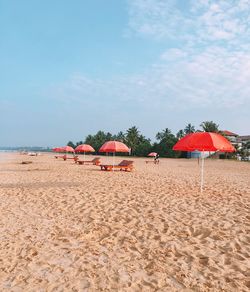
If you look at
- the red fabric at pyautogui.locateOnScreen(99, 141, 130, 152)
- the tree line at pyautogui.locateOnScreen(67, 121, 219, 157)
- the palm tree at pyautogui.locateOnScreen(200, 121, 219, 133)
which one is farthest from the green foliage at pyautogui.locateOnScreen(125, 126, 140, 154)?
the red fabric at pyautogui.locateOnScreen(99, 141, 130, 152)

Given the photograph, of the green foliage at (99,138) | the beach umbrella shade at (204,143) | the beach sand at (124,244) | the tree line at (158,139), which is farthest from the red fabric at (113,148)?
the green foliage at (99,138)

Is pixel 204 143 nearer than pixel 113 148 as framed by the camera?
Yes

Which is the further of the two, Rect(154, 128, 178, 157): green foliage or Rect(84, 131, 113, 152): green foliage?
Rect(84, 131, 113, 152): green foliage

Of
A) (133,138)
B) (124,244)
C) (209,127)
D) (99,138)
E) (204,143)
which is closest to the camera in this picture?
(124,244)

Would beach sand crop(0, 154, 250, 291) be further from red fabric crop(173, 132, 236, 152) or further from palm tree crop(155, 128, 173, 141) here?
palm tree crop(155, 128, 173, 141)

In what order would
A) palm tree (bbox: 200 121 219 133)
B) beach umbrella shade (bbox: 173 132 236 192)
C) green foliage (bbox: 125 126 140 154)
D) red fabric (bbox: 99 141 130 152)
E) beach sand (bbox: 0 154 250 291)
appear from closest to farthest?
beach sand (bbox: 0 154 250 291), beach umbrella shade (bbox: 173 132 236 192), red fabric (bbox: 99 141 130 152), palm tree (bbox: 200 121 219 133), green foliage (bbox: 125 126 140 154)

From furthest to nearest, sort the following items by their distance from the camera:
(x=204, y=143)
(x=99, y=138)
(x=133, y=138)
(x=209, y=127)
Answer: (x=99, y=138) < (x=133, y=138) < (x=209, y=127) < (x=204, y=143)

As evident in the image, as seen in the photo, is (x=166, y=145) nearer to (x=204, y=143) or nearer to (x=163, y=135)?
(x=163, y=135)

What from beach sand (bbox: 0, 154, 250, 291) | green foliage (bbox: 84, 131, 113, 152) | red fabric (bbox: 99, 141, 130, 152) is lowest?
beach sand (bbox: 0, 154, 250, 291)

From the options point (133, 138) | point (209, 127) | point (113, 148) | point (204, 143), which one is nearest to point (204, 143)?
point (204, 143)

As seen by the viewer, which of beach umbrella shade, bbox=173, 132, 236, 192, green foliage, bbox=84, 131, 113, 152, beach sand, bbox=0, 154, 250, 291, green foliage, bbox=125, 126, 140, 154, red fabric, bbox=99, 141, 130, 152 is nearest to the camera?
beach sand, bbox=0, 154, 250, 291

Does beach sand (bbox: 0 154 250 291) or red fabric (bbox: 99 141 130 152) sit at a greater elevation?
red fabric (bbox: 99 141 130 152)

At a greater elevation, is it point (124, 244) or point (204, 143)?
point (204, 143)

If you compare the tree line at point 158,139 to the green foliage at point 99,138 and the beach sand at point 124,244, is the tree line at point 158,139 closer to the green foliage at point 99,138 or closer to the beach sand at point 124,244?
the green foliage at point 99,138
